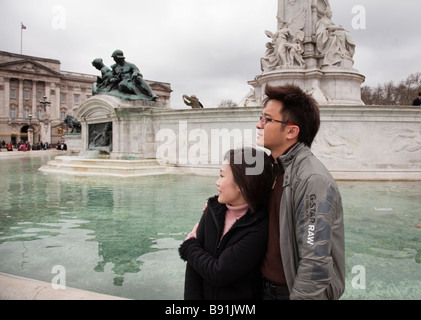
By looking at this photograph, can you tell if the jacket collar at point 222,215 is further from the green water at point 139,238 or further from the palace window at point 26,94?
the palace window at point 26,94

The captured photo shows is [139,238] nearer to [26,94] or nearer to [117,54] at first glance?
[117,54]

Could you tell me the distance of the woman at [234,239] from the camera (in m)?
1.76

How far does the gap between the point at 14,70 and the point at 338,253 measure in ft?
291

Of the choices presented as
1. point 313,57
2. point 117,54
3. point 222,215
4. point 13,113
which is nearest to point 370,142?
point 313,57

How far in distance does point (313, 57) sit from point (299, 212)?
597 inches

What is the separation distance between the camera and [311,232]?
1.56 m

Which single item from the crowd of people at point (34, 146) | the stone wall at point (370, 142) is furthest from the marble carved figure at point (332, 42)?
the crowd of people at point (34, 146)

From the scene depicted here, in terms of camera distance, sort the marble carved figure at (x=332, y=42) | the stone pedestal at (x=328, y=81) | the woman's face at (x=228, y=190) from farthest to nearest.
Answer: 1. the marble carved figure at (x=332, y=42)
2. the stone pedestal at (x=328, y=81)
3. the woman's face at (x=228, y=190)

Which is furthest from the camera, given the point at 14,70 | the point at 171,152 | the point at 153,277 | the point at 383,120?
the point at 14,70

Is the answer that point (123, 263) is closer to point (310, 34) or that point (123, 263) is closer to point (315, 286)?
point (315, 286)

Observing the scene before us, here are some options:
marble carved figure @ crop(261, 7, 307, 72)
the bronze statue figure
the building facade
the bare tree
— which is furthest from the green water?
the building facade

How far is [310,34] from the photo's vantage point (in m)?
15.7

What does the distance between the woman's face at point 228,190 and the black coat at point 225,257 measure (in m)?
0.09
